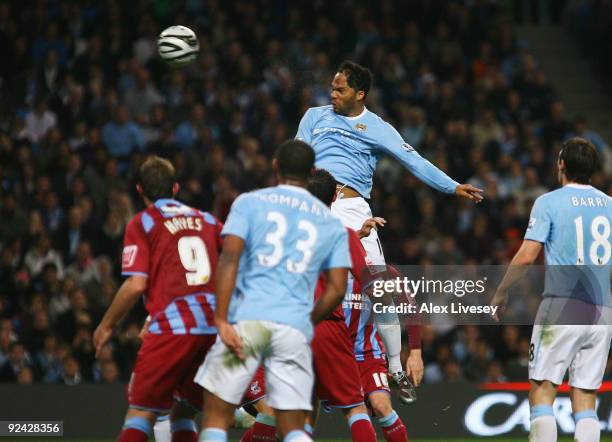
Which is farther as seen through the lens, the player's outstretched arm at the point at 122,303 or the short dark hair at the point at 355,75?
the short dark hair at the point at 355,75

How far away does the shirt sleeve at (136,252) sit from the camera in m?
6.82

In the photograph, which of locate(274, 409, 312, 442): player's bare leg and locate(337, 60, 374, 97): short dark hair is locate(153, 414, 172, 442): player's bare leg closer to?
locate(274, 409, 312, 442): player's bare leg

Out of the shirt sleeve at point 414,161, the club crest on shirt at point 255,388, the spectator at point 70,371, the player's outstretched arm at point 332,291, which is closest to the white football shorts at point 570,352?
the shirt sleeve at point 414,161

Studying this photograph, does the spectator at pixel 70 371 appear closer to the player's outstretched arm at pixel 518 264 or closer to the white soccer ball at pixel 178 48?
the white soccer ball at pixel 178 48

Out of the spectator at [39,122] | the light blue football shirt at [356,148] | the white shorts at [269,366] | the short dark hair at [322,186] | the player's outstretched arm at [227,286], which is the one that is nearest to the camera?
the player's outstretched arm at [227,286]

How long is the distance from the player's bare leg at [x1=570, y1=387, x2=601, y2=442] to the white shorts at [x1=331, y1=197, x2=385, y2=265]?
176cm

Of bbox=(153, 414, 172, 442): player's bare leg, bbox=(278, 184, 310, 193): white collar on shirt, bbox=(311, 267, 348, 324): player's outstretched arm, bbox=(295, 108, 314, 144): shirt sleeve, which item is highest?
bbox=(295, 108, 314, 144): shirt sleeve

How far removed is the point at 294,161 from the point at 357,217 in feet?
7.37

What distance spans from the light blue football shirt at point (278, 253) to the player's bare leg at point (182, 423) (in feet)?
4.00

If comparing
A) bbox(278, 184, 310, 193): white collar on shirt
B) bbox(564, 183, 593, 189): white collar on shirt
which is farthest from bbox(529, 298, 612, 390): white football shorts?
bbox(278, 184, 310, 193): white collar on shirt

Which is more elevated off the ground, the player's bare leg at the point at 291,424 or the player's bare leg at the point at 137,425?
the player's bare leg at the point at 291,424

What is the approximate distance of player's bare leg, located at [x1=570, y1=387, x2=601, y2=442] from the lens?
25.3ft

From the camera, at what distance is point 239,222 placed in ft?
20.7

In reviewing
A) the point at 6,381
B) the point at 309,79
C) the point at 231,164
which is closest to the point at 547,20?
the point at 309,79
